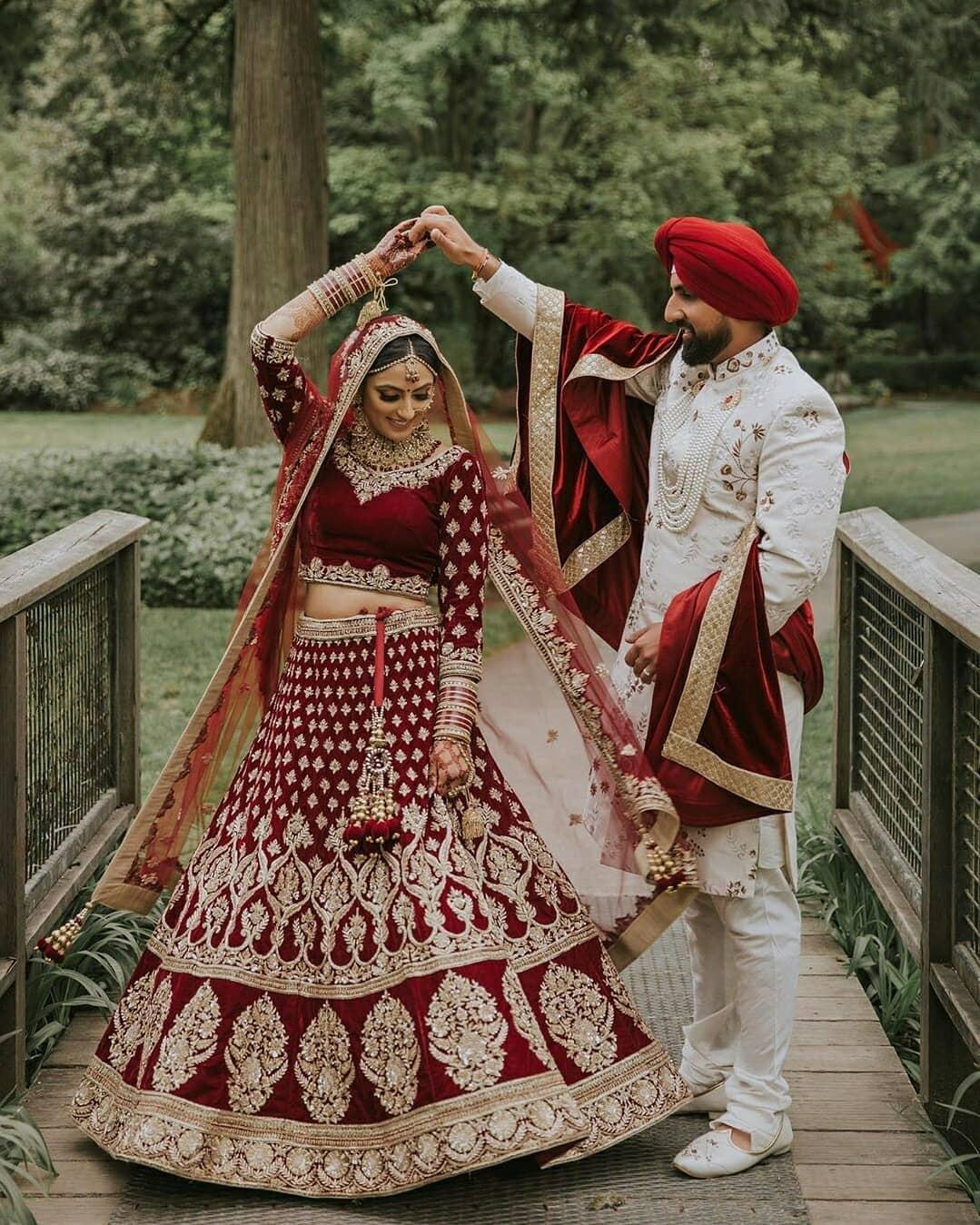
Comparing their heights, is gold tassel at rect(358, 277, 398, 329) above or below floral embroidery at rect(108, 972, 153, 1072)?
above

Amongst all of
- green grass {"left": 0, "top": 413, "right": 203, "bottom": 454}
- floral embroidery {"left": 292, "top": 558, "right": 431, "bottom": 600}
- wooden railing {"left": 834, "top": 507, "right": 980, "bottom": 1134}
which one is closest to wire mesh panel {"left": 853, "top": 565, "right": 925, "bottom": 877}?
wooden railing {"left": 834, "top": 507, "right": 980, "bottom": 1134}

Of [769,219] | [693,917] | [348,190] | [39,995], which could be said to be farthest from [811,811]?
[769,219]

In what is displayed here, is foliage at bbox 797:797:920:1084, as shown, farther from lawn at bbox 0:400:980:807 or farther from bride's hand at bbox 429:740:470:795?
bride's hand at bbox 429:740:470:795

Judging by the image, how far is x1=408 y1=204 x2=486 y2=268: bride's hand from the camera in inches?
145

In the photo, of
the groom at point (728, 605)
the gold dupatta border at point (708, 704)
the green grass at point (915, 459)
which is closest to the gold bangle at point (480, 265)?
the groom at point (728, 605)

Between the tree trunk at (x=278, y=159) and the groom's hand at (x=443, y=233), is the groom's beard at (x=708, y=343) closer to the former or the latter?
the groom's hand at (x=443, y=233)

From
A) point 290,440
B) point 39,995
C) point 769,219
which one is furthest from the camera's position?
point 769,219

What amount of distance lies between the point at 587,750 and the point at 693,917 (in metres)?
0.48

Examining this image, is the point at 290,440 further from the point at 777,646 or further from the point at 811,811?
the point at 811,811

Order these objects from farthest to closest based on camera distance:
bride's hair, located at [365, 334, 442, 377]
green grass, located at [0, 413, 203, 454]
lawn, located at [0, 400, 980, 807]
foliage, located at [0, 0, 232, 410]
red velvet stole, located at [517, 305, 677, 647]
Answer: foliage, located at [0, 0, 232, 410]
green grass, located at [0, 413, 203, 454]
lawn, located at [0, 400, 980, 807]
red velvet stole, located at [517, 305, 677, 647]
bride's hair, located at [365, 334, 442, 377]

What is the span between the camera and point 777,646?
11.8 ft

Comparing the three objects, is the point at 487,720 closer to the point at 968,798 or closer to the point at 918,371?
the point at 968,798

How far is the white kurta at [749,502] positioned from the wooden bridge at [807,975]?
392 millimetres

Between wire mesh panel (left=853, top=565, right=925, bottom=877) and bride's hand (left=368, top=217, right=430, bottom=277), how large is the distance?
5.23 ft
